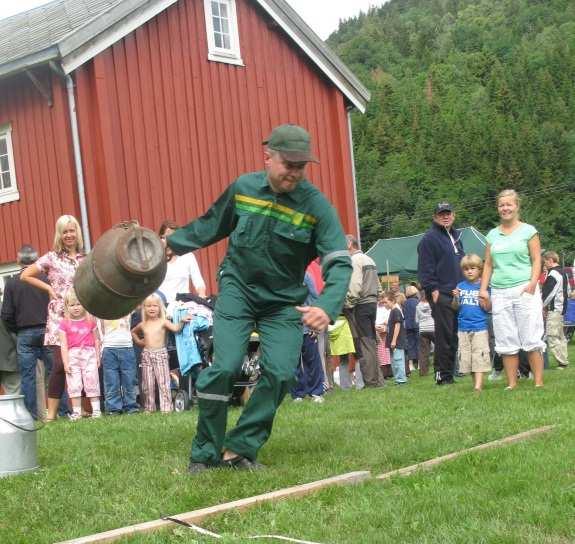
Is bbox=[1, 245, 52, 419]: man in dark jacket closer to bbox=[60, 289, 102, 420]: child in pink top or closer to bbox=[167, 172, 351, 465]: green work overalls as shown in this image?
bbox=[60, 289, 102, 420]: child in pink top

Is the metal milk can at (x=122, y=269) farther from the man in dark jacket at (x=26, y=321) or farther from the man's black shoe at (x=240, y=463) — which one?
the man in dark jacket at (x=26, y=321)

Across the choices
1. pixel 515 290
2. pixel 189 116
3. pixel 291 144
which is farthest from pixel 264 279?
pixel 189 116

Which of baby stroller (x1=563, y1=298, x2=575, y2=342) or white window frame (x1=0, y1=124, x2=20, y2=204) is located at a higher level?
white window frame (x1=0, y1=124, x2=20, y2=204)

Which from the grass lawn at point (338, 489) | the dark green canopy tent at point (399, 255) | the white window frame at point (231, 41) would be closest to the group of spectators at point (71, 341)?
the grass lawn at point (338, 489)

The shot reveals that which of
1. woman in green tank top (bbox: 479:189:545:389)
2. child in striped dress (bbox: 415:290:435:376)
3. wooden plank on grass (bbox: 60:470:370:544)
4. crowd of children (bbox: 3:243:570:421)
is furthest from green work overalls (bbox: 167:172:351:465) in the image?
child in striped dress (bbox: 415:290:435:376)

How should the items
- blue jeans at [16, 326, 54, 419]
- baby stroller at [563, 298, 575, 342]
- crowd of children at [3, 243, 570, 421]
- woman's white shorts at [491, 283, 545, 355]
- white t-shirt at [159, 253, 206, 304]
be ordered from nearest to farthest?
woman's white shorts at [491, 283, 545, 355], crowd of children at [3, 243, 570, 421], blue jeans at [16, 326, 54, 419], white t-shirt at [159, 253, 206, 304], baby stroller at [563, 298, 575, 342]

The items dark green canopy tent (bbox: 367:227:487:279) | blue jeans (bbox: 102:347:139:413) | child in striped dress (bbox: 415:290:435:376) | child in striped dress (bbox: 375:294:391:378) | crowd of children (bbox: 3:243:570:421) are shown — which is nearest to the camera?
crowd of children (bbox: 3:243:570:421)

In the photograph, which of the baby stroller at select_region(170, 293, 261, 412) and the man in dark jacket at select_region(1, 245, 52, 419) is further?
the man in dark jacket at select_region(1, 245, 52, 419)

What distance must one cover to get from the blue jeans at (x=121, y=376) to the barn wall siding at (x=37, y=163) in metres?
7.88

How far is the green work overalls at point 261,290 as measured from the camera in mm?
5926

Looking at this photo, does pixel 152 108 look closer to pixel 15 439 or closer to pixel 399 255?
pixel 15 439

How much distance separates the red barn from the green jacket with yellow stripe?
1238cm

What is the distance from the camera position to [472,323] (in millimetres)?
10938

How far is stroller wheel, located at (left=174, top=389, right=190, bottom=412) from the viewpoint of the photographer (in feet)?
37.3
